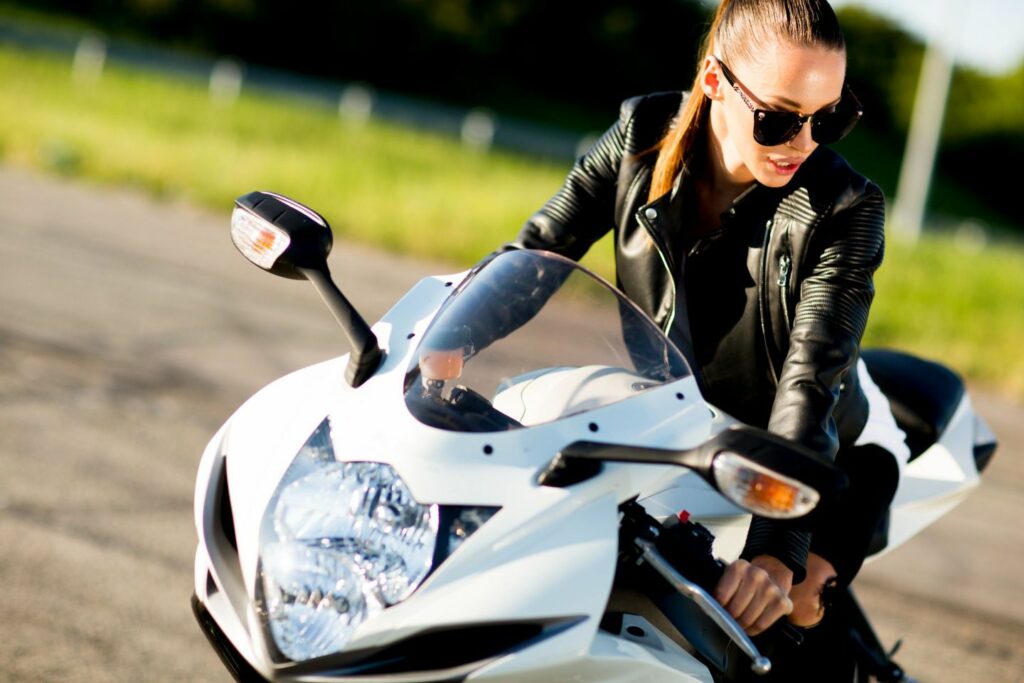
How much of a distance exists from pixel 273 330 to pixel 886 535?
4.86 m

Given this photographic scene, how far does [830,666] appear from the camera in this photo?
2.84m

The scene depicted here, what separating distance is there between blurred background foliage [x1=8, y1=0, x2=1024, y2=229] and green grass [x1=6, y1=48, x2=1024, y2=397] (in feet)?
42.0

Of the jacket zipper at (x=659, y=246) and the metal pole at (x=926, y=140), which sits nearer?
the jacket zipper at (x=659, y=246)

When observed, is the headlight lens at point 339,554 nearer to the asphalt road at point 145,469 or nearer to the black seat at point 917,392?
the asphalt road at point 145,469

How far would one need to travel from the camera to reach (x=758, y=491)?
1.76m

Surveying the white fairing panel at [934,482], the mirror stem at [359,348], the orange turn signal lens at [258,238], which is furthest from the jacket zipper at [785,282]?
the orange turn signal lens at [258,238]

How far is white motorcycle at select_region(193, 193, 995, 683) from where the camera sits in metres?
1.72

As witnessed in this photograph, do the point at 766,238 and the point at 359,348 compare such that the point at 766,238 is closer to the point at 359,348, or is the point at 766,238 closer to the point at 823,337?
the point at 823,337

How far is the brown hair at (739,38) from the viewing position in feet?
7.72

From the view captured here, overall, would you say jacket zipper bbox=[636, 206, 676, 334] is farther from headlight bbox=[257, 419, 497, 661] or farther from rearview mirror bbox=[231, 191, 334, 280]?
headlight bbox=[257, 419, 497, 661]

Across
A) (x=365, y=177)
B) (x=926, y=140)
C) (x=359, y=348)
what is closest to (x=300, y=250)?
(x=359, y=348)

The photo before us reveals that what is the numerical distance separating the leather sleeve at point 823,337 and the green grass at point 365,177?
22.3 ft

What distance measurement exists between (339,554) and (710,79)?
142 centimetres

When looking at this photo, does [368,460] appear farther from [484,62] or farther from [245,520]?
[484,62]
